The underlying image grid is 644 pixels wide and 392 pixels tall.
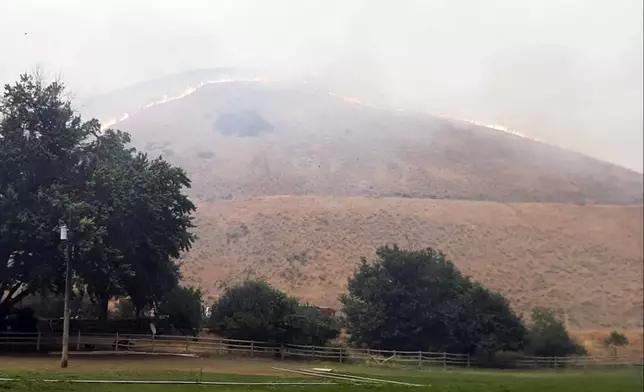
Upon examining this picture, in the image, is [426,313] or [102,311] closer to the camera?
[102,311]

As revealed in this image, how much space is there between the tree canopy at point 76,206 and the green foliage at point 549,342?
23.2m

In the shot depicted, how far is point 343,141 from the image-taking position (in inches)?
5901

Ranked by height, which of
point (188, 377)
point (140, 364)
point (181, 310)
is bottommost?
point (140, 364)

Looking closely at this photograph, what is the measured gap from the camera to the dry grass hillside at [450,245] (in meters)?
69.6

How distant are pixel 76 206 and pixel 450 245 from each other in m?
59.1

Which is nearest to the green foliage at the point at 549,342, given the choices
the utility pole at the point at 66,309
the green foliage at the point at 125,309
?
the green foliage at the point at 125,309

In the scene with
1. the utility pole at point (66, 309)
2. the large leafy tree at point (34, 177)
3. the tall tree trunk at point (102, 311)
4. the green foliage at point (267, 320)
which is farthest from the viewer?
the green foliage at point (267, 320)

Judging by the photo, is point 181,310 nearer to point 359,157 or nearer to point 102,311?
point 102,311

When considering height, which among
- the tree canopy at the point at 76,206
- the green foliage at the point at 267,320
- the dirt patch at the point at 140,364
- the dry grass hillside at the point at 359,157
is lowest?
the dirt patch at the point at 140,364

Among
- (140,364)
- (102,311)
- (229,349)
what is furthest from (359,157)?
(140,364)

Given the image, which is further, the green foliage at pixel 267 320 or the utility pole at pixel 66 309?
the green foliage at pixel 267 320

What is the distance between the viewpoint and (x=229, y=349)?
3572 centimetres

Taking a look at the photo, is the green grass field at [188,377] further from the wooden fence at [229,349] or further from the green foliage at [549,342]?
the green foliage at [549,342]

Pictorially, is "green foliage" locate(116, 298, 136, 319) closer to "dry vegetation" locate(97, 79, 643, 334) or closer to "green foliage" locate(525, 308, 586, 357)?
"dry vegetation" locate(97, 79, 643, 334)
